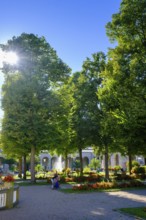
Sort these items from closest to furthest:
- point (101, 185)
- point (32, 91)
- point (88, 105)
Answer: point (101, 185) < point (32, 91) < point (88, 105)

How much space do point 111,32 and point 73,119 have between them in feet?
48.4

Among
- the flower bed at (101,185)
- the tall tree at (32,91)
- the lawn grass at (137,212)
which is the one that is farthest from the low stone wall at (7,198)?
the tall tree at (32,91)

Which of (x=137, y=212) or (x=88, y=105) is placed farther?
(x=88, y=105)

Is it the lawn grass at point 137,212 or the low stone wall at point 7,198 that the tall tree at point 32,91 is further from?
the lawn grass at point 137,212

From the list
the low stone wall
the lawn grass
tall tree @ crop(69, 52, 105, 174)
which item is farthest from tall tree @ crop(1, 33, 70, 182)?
the lawn grass

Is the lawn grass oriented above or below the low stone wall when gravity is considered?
below

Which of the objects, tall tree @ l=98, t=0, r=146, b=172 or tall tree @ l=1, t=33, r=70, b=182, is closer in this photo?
tall tree @ l=98, t=0, r=146, b=172

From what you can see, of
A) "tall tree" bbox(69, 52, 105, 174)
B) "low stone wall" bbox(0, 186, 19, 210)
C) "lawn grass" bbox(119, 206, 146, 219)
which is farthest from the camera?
"tall tree" bbox(69, 52, 105, 174)

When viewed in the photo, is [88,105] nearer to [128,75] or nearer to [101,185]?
[128,75]

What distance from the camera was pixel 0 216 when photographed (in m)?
10.7

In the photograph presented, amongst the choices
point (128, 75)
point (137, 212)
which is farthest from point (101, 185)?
point (137, 212)

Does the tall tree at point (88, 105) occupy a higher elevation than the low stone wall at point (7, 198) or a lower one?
higher

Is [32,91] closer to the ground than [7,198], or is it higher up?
higher up

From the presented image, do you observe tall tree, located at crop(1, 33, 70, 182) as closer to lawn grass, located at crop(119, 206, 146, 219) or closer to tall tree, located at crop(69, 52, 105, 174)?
tall tree, located at crop(69, 52, 105, 174)
